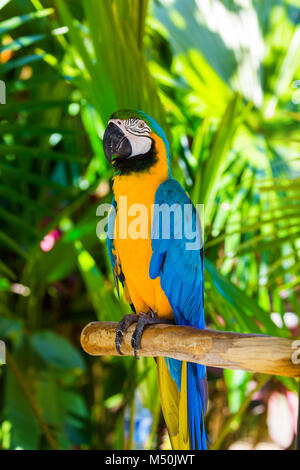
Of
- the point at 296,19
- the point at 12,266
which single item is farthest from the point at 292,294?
the point at 12,266

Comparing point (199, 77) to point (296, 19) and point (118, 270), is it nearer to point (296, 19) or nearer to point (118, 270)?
point (296, 19)

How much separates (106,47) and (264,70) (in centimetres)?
57

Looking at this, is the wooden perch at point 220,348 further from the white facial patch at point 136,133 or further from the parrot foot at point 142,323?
the white facial patch at point 136,133

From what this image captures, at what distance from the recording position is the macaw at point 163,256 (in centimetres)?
65

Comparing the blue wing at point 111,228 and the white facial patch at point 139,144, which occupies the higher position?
the white facial patch at point 139,144

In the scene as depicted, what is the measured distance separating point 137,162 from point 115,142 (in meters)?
0.06

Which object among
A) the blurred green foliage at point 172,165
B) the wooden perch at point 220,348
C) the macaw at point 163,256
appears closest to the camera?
the wooden perch at point 220,348

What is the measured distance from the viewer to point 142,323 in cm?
72

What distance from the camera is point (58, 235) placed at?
1.61 m

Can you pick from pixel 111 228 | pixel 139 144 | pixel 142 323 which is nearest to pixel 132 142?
pixel 139 144

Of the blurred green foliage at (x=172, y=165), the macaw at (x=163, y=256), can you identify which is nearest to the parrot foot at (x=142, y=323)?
the macaw at (x=163, y=256)

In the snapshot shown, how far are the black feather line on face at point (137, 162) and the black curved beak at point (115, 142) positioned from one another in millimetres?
24

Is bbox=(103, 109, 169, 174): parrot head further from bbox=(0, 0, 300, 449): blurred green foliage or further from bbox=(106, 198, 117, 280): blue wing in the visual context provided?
bbox=(0, 0, 300, 449): blurred green foliage
